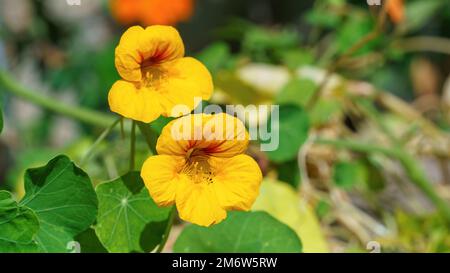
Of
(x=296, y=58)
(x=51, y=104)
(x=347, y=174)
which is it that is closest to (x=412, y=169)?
(x=347, y=174)

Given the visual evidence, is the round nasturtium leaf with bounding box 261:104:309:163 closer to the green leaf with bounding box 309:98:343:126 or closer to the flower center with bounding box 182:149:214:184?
the green leaf with bounding box 309:98:343:126

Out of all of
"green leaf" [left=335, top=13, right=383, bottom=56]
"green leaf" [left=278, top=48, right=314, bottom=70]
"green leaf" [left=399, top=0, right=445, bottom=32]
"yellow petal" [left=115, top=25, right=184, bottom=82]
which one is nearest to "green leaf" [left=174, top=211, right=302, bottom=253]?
"yellow petal" [left=115, top=25, right=184, bottom=82]

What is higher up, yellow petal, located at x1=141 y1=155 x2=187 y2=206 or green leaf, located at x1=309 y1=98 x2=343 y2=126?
yellow petal, located at x1=141 y1=155 x2=187 y2=206

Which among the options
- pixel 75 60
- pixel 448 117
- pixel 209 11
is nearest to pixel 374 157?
pixel 448 117

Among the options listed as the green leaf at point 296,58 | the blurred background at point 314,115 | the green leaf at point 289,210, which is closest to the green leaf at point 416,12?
the blurred background at point 314,115

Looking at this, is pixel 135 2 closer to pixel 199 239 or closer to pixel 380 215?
pixel 380 215

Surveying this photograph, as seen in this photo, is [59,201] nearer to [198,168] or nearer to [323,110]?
[198,168]

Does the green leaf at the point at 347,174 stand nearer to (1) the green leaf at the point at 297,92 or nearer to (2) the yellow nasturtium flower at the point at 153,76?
(1) the green leaf at the point at 297,92

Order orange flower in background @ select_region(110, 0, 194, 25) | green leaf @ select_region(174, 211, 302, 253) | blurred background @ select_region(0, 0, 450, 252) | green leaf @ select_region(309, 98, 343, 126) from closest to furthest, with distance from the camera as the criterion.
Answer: green leaf @ select_region(174, 211, 302, 253) → blurred background @ select_region(0, 0, 450, 252) → green leaf @ select_region(309, 98, 343, 126) → orange flower in background @ select_region(110, 0, 194, 25)
